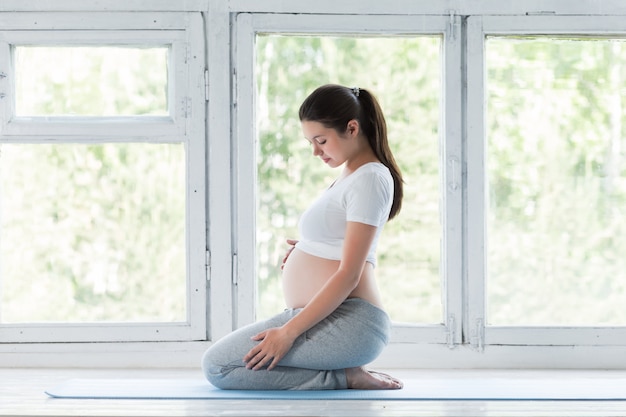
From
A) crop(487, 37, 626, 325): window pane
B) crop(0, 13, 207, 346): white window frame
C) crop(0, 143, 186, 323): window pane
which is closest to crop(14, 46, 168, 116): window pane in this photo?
crop(0, 13, 207, 346): white window frame

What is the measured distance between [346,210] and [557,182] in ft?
3.70

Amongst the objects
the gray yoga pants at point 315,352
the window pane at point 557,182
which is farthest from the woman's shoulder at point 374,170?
the window pane at point 557,182

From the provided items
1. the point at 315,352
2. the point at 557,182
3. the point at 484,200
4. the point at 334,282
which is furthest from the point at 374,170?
the point at 557,182

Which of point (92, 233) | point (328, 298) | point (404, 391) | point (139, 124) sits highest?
point (139, 124)

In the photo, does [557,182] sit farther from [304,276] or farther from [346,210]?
[304,276]

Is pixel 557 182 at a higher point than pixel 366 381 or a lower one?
higher

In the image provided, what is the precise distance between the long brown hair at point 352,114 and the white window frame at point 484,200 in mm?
649

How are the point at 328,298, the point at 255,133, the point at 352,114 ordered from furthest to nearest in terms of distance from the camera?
the point at 255,133 < the point at 352,114 < the point at 328,298

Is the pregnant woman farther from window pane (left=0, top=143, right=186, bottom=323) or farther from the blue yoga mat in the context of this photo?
window pane (left=0, top=143, right=186, bottom=323)

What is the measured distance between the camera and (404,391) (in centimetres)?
275

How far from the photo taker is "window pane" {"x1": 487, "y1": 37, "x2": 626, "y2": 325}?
133 inches

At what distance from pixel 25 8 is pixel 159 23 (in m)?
0.53

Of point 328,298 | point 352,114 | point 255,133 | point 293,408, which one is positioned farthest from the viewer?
point 255,133

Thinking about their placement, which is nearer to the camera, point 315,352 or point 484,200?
point 315,352
